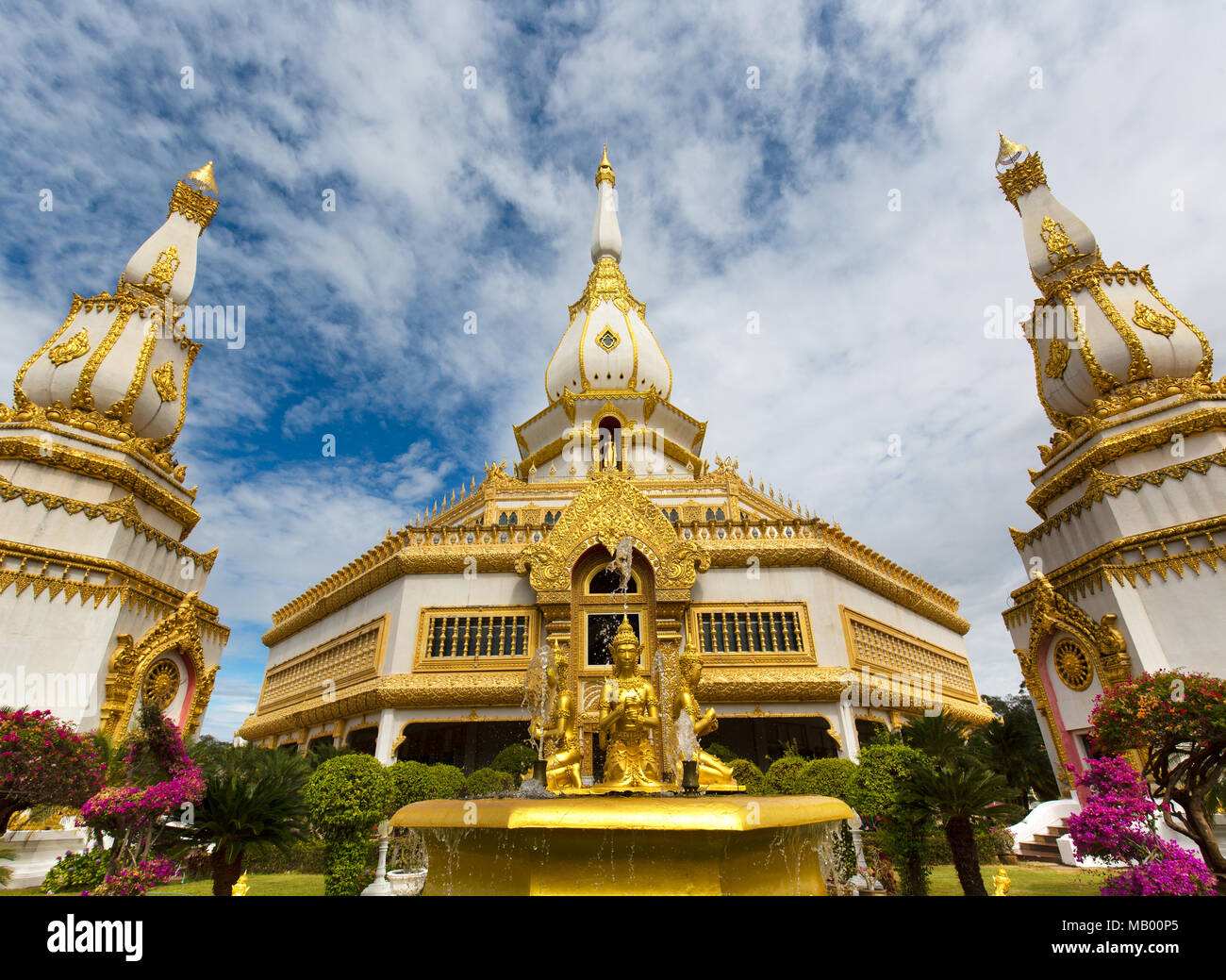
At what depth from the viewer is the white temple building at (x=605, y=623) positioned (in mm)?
18891

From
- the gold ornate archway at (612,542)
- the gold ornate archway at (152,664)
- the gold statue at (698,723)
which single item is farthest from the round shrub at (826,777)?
the gold ornate archway at (152,664)

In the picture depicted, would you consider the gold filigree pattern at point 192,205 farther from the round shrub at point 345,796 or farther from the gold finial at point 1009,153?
the gold finial at point 1009,153

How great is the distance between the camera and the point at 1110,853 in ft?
28.8

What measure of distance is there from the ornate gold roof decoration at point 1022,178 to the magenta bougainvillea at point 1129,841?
862 inches

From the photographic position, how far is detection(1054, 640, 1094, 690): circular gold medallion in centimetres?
1648

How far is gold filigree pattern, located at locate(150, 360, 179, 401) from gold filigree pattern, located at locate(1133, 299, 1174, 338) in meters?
31.5

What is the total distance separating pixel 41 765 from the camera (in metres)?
10.6

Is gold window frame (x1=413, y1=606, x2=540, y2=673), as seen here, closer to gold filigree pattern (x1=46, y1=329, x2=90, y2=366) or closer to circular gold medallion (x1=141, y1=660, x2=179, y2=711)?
circular gold medallion (x1=141, y1=660, x2=179, y2=711)

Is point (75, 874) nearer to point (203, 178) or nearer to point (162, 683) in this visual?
point (162, 683)

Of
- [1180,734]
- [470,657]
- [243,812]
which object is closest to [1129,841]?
[1180,734]

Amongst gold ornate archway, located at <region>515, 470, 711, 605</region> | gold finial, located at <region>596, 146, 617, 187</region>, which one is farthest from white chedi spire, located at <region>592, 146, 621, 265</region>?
gold ornate archway, located at <region>515, 470, 711, 605</region>

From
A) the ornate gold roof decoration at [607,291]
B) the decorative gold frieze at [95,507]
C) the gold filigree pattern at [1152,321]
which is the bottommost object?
the decorative gold frieze at [95,507]

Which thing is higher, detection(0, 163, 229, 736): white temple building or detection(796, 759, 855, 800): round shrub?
detection(0, 163, 229, 736): white temple building

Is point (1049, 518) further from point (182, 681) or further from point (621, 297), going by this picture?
point (182, 681)
